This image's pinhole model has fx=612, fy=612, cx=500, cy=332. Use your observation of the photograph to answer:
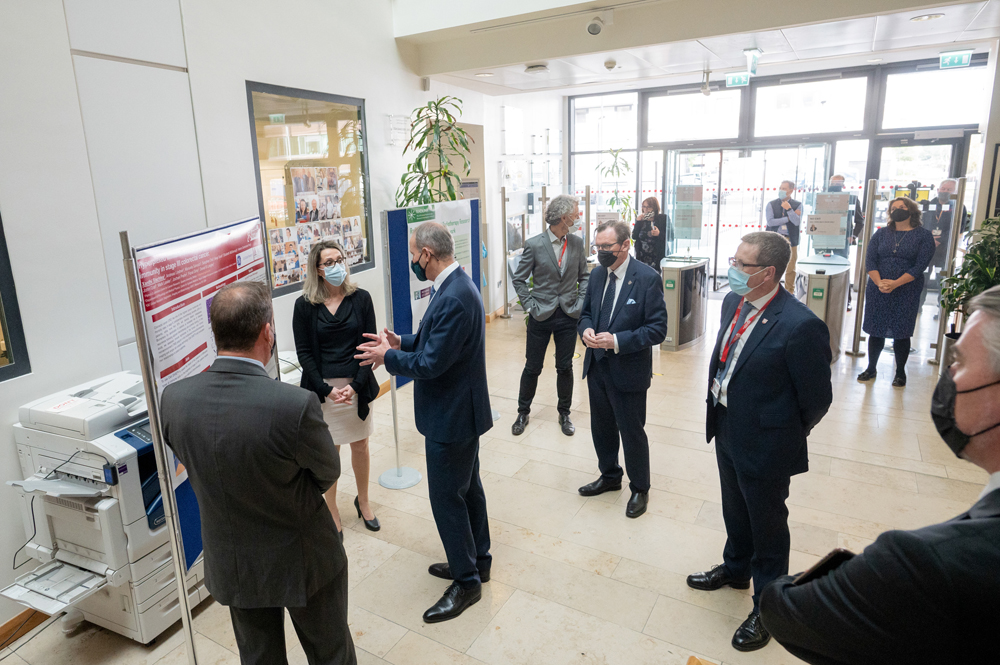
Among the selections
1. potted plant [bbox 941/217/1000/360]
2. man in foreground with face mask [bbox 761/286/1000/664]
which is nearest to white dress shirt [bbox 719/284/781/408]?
man in foreground with face mask [bbox 761/286/1000/664]

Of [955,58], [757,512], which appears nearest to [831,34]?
[955,58]

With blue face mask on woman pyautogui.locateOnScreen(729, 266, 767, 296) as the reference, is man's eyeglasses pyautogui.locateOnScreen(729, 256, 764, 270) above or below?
above

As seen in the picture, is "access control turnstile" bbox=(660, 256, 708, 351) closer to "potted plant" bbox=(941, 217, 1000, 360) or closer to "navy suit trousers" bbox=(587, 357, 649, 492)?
"potted plant" bbox=(941, 217, 1000, 360)

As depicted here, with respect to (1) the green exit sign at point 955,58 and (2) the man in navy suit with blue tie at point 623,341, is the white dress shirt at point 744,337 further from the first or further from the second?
(1) the green exit sign at point 955,58

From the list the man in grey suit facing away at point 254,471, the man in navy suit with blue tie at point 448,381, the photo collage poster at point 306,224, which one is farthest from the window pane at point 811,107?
the man in grey suit facing away at point 254,471

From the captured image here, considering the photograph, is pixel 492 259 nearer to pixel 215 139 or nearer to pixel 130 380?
pixel 215 139

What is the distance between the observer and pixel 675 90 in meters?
10.2

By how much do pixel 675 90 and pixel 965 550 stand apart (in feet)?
34.3

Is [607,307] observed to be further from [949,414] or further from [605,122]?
[605,122]

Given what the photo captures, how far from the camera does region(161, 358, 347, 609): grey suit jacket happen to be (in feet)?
5.65

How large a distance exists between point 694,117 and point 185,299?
32.2ft

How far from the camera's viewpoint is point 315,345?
10.6 feet

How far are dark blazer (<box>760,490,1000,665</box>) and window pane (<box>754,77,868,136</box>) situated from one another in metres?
9.98

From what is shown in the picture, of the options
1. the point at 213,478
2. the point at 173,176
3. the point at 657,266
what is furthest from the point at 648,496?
the point at 657,266
